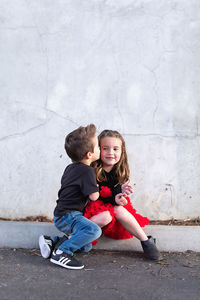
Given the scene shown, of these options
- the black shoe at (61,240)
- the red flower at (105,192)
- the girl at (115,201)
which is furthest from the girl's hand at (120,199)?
the black shoe at (61,240)

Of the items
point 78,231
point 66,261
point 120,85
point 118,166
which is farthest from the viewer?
point 120,85

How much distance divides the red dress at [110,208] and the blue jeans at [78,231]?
16cm

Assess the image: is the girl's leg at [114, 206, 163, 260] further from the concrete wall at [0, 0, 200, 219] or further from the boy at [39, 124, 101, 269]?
the concrete wall at [0, 0, 200, 219]

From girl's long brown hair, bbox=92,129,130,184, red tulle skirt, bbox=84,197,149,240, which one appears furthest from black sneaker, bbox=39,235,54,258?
girl's long brown hair, bbox=92,129,130,184

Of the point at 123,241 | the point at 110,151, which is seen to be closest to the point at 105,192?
the point at 110,151

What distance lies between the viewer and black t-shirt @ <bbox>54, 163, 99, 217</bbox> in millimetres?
2549

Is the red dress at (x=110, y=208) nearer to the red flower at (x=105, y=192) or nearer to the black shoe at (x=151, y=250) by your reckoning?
the red flower at (x=105, y=192)

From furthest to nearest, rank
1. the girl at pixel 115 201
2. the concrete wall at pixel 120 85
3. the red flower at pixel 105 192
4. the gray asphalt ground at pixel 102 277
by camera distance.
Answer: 1. the concrete wall at pixel 120 85
2. the red flower at pixel 105 192
3. the girl at pixel 115 201
4. the gray asphalt ground at pixel 102 277

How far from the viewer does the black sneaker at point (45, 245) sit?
264 cm

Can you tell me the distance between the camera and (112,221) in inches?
108

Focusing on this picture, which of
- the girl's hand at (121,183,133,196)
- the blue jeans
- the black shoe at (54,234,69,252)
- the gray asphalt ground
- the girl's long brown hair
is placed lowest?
the gray asphalt ground

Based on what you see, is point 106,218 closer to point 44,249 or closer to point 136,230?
point 136,230

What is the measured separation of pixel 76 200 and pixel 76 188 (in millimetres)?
96

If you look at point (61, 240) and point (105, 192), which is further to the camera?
point (105, 192)
